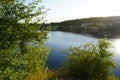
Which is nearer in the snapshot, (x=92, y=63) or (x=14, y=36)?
(x=14, y=36)

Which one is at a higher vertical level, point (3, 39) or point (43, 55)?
point (3, 39)

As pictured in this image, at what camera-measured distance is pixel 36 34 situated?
36.6ft

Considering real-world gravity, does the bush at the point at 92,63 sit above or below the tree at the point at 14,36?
below

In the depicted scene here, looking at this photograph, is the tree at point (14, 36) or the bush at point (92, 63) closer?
the tree at point (14, 36)

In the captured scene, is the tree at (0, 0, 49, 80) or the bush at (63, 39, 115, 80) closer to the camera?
the tree at (0, 0, 49, 80)

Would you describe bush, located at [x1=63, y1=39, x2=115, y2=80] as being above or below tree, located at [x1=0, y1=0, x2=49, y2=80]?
below

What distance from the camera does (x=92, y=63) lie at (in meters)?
21.9

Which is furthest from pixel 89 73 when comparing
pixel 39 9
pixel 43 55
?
pixel 39 9

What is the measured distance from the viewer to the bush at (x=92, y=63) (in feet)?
71.5

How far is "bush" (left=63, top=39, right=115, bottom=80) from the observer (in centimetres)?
2180

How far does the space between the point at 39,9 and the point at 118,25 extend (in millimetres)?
188774

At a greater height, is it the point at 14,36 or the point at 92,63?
the point at 14,36

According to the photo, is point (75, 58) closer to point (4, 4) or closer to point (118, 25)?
point (4, 4)

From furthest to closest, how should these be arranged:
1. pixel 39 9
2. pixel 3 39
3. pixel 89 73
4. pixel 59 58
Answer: pixel 59 58, pixel 89 73, pixel 39 9, pixel 3 39
